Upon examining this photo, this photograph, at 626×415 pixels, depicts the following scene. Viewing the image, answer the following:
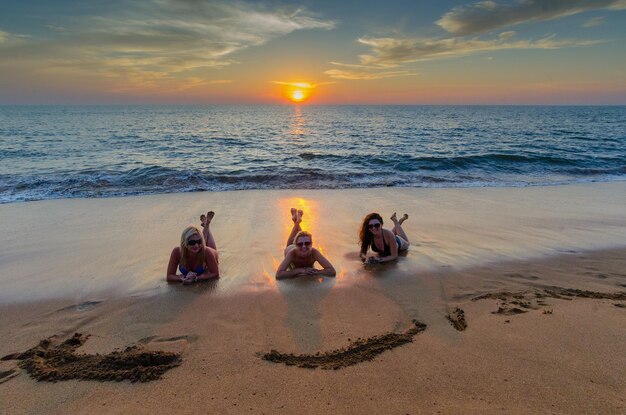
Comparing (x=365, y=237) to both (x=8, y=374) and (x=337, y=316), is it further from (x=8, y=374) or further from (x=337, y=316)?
(x=8, y=374)

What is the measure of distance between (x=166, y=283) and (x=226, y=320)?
1564 millimetres

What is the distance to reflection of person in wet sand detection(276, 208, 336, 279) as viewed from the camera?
5.75 m

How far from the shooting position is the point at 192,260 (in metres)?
5.73

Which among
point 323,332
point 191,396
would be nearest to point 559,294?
point 323,332

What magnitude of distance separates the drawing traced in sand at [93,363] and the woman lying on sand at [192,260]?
1.74 m

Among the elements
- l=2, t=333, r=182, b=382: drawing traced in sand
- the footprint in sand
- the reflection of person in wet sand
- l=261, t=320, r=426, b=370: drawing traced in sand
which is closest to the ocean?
the reflection of person in wet sand

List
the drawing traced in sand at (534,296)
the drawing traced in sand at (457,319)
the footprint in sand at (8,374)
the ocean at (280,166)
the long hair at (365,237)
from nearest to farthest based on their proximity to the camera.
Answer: the footprint in sand at (8,374) → the drawing traced in sand at (457,319) → the drawing traced in sand at (534,296) → the long hair at (365,237) → the ocean at (280,166)

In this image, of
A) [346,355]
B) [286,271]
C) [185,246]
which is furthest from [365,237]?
[346,355]

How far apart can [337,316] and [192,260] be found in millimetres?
2478

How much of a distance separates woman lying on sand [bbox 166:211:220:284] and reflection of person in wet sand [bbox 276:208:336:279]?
103 centimetres

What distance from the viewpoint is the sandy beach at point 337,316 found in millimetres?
3152

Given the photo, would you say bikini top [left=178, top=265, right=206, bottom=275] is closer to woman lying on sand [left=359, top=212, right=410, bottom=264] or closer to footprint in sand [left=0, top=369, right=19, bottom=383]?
footprint in sand [left=0, top=369, right=19, bottom=383]

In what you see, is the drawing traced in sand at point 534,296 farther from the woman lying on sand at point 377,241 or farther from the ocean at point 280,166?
the ocean at point 280,166

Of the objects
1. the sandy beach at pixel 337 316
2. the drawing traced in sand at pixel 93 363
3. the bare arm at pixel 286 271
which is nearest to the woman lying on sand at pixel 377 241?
the sandy beach at pixel 337 316
